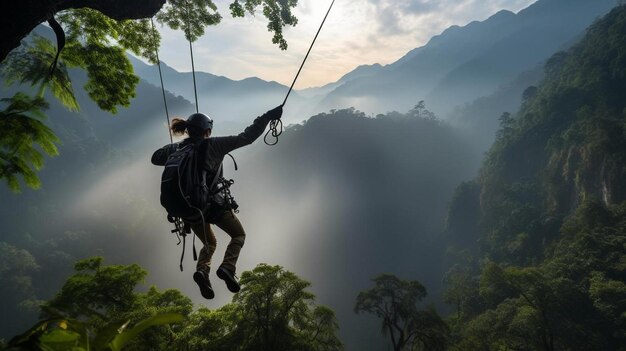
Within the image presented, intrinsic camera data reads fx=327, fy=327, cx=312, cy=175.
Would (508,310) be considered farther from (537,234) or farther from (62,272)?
(62,272)

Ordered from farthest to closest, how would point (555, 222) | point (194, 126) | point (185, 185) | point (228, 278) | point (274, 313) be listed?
point (555, 222) → point (274, 313) → point (194, 126) → point (228, 278) → point (185, 185)

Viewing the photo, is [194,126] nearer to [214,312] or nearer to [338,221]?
[214,312]

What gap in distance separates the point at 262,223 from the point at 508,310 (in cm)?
10725

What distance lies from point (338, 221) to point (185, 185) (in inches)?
4502

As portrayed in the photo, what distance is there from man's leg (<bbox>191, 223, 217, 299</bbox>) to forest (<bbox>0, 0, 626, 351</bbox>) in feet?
3.34

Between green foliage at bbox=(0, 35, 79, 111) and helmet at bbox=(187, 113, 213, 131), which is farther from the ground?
green foliage at bbox=(0, 35, 79, 111)

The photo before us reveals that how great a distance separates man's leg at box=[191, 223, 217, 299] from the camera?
13.3 feet

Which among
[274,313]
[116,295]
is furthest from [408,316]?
[116,295]

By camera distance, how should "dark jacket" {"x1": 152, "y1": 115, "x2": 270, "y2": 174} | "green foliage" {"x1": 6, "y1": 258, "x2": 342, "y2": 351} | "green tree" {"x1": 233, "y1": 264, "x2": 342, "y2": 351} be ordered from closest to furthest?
1. "dark jacket" {"x1": 152, "y1": 115, "x2": 270, "y2": 174}
2. "green foliage" {"x1": 6, "y1": 258, "x2": 342, "y2": 351}
3. "green tree" {"x1": 233, "y1": 264, "x2": 342, "y2": 351}

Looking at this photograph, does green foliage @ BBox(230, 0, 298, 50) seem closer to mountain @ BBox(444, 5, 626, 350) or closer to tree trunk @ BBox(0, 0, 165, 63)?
tree trunk @ BBox(0, 0, 165, 63)

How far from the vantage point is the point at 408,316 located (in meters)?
25.1

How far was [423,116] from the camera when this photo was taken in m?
144

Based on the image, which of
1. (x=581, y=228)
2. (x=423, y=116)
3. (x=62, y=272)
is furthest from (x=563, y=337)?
(x=423, y=116)

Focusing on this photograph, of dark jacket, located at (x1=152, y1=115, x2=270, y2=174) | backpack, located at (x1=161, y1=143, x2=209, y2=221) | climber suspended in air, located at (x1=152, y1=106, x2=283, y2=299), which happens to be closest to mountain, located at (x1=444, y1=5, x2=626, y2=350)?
climber suspended in air, located at (x1=152, y1=106, x2=283, y2=299)
